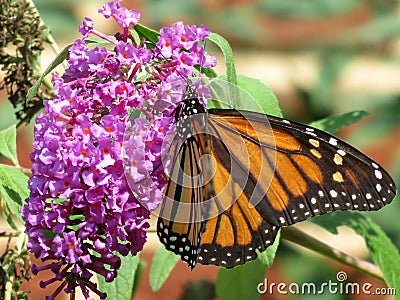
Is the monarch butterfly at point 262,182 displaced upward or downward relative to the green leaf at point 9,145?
downward

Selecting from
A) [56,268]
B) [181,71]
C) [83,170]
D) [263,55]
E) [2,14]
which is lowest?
[56,268]

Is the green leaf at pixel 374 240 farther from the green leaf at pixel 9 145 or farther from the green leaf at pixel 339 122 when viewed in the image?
the green leaf at pixel 9 145

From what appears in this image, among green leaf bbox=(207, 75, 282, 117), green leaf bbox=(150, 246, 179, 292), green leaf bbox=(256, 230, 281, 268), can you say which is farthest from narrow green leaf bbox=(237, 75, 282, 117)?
green leaf bbox=(150, 246, 179, 292)

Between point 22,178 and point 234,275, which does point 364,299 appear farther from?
point 22,178

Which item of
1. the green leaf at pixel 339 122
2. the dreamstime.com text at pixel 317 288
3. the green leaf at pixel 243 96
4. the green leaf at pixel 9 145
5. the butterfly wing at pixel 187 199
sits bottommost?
the butterfly wing at pixel 187 199

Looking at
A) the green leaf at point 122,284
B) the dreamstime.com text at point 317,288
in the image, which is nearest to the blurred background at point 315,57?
the dreamstime.com text at point 317,288

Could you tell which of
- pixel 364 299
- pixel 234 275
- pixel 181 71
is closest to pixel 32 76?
pixel 181 71
